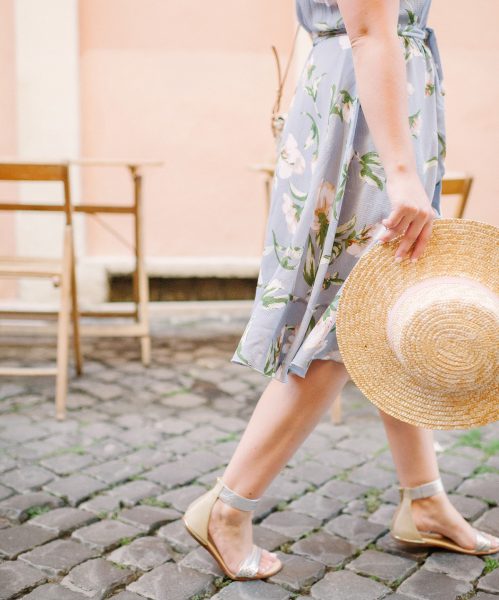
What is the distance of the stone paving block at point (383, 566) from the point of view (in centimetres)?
227

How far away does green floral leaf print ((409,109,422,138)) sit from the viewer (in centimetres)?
200

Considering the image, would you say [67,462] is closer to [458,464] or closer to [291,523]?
[291,523]

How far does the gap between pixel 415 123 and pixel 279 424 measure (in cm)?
79

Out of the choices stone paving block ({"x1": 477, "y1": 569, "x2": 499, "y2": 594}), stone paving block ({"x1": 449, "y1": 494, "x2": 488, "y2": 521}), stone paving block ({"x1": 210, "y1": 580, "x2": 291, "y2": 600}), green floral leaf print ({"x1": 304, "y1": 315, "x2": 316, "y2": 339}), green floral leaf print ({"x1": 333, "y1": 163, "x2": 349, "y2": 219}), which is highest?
green floral leaf print ({"x1": 333, "y1": 163, "x2": 349, "y2": 219})

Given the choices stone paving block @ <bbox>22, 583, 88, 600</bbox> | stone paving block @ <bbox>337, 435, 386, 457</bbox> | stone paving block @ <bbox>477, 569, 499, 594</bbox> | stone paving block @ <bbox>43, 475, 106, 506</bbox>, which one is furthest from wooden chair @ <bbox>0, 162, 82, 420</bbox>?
stone paving block @ <bbox>477, 569, 499, 594</bbox>

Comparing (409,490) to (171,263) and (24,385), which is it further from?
(171,263)

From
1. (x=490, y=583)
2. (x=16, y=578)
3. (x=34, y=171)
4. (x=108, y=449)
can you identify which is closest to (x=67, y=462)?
(x=108, y=449)

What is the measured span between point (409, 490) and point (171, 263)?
141 inches

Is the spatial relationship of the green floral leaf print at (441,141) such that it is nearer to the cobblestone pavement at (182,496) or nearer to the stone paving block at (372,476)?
Answer: the cobblestone pavement at (182,496)

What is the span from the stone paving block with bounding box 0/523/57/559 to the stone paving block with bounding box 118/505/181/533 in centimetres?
24

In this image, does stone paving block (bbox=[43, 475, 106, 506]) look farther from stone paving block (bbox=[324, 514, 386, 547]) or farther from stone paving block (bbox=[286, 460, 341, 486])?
stone paving block (bbox=[324, 514, 386, 547])

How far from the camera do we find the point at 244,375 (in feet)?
14.1

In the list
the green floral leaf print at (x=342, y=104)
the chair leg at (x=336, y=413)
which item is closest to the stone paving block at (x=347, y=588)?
the green floral leaf print at (x=342, y=104)

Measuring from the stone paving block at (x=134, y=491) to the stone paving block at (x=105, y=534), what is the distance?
0.56ft
